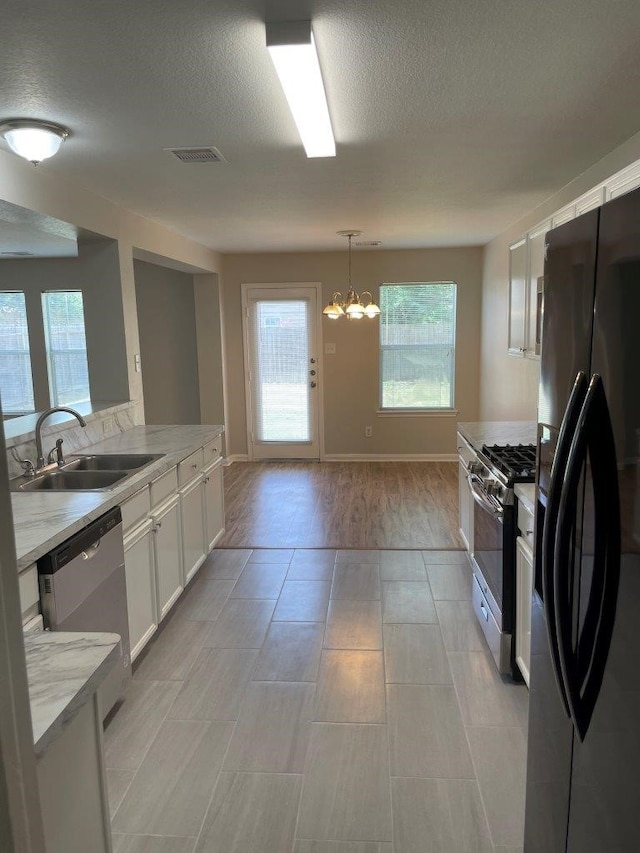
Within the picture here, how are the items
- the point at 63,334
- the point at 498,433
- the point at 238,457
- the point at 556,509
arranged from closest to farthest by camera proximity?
the point at 556,509, the point at 498,433, the point at 63,334, the point at 238,457

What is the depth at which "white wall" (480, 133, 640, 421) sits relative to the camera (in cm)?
353

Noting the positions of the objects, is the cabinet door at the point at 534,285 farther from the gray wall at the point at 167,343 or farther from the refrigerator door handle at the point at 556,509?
the gray wall at the point at 167,343

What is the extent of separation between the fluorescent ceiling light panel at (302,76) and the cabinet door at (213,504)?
2149mm

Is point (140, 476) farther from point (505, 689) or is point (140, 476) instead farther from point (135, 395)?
point (505, 689)

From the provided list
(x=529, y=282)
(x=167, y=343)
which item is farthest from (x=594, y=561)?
(x=167, y=343)

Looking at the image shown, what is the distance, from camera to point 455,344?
22.2 ft

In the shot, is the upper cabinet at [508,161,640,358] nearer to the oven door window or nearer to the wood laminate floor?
the oven door window

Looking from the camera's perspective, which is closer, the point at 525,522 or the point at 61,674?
the point at 61,674

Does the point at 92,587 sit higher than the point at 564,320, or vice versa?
the point at 564,320

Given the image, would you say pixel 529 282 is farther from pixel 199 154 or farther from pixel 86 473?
pixel 86 473

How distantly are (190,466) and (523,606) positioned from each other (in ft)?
6.46

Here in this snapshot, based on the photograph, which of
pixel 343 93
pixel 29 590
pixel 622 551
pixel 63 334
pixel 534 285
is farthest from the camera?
pixel 63 334

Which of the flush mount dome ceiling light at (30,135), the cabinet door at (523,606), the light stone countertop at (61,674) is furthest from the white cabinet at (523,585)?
the flush mount dome ceiling light at (30,135)

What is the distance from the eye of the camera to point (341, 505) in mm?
5332
